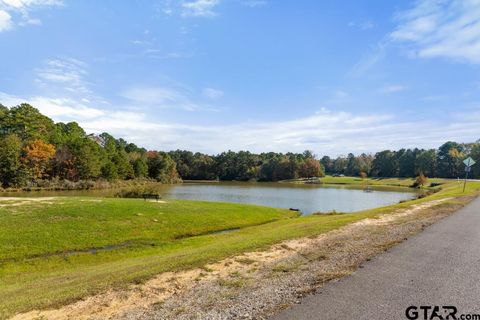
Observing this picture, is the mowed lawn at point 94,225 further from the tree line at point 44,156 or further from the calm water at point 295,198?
the tree line at point 44,156

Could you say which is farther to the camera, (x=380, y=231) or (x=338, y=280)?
(x=380, y=231)

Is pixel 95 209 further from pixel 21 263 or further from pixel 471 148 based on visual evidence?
pixel 471 148

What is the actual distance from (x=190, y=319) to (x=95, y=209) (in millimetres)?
24450

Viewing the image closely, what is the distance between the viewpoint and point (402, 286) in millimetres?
8047

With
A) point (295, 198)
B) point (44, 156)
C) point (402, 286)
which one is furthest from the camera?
point (44, 156)

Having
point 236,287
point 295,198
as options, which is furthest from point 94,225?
→ point 295,198

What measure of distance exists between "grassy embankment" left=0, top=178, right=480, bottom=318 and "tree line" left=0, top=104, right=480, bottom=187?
5632 cm

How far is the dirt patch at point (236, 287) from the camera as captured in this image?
730 centimetres

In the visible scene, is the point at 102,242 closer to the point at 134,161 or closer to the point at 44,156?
the point at 44,156

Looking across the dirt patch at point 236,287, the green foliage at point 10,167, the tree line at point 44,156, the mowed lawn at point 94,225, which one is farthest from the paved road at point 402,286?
the tree line at point 44,156

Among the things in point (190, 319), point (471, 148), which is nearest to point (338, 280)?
point (190, 319)

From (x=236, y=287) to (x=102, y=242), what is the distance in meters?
16.2

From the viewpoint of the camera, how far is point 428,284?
811 cm

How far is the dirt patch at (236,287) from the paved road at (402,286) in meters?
0.49
